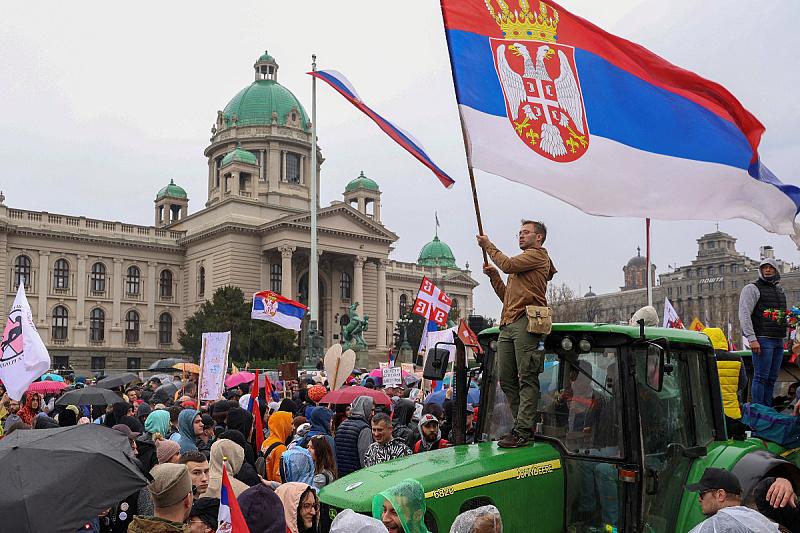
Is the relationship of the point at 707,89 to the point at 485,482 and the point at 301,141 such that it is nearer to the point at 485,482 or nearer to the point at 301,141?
the point at 485,482

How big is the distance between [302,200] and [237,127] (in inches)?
382

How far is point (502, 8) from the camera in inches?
238

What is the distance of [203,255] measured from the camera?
62062mm

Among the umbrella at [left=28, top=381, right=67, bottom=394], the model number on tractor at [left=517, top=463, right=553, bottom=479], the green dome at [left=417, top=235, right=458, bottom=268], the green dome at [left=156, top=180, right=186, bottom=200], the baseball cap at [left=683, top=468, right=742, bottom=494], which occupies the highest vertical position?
the green dome at [left=156, top=180, right=186, bottom=200]

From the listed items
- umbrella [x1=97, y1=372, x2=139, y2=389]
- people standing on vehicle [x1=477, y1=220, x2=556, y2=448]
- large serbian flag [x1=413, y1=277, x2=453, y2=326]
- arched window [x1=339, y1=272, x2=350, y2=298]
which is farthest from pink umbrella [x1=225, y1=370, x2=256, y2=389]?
arched window [x1=339, y1=272, x2=350, y2=298]

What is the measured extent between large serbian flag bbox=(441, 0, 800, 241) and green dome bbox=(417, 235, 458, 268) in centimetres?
8677

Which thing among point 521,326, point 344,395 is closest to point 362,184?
point 344,395

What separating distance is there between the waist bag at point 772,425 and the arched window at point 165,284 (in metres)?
61.5

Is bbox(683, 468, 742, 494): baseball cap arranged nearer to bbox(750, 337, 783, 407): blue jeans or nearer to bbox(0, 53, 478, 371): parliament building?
bbox(750, 337, 783, 407): blue jeans

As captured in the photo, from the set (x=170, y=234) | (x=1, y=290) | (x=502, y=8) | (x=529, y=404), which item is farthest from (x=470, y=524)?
(x=170, y=234)

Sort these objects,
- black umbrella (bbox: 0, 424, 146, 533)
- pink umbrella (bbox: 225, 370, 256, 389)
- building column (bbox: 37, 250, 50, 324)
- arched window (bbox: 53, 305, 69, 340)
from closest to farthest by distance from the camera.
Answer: black umbrella (bbox: 0, 424, 146, 533), pink umbrella (bbox: 225, 370, 256, 389), building column (bbox: 37, 250, 50, 324), arched window (bbox: 53, 305, 69, 340)

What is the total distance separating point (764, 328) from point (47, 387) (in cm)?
1501

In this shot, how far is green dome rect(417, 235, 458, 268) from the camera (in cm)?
9415

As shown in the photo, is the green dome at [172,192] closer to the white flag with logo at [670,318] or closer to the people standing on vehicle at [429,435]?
the white flag with logo at [670,318]
